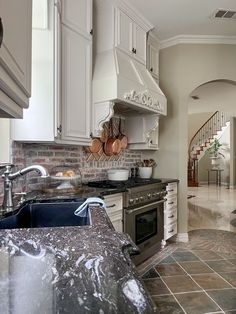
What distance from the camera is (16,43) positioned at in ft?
2.94

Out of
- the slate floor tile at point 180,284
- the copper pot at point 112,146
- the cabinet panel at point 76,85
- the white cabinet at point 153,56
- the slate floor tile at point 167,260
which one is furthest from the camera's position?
the white cabinet at point 153,56

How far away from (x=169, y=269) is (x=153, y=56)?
301cm

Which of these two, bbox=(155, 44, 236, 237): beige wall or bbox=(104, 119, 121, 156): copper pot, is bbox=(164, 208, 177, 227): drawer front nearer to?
bbox=(155, 44, 236, 237): beige wall

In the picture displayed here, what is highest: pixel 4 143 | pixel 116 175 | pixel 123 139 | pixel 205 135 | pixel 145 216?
pixel 205 135

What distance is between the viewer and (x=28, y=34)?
1087 mm

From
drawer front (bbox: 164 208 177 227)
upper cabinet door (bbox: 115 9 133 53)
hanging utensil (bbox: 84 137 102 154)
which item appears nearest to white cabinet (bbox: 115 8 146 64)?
upper cabinet door (bbox: 115 9 133 53)

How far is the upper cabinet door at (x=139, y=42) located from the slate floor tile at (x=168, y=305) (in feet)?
8.87

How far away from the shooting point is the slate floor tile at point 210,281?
253 cm

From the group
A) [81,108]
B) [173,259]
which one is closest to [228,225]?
[173,259]

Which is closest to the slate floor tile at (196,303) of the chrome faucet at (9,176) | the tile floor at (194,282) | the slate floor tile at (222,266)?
the tile floor at (194,282)

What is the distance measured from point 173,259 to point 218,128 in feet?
32.9

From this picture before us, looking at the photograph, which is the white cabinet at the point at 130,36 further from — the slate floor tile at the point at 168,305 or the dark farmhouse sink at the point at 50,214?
the slate floor tile at the point at 168,305

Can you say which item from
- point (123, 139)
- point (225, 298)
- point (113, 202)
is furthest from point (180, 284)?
point (123, 139)

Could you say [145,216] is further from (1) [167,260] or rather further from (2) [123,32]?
(2) [123,32]
